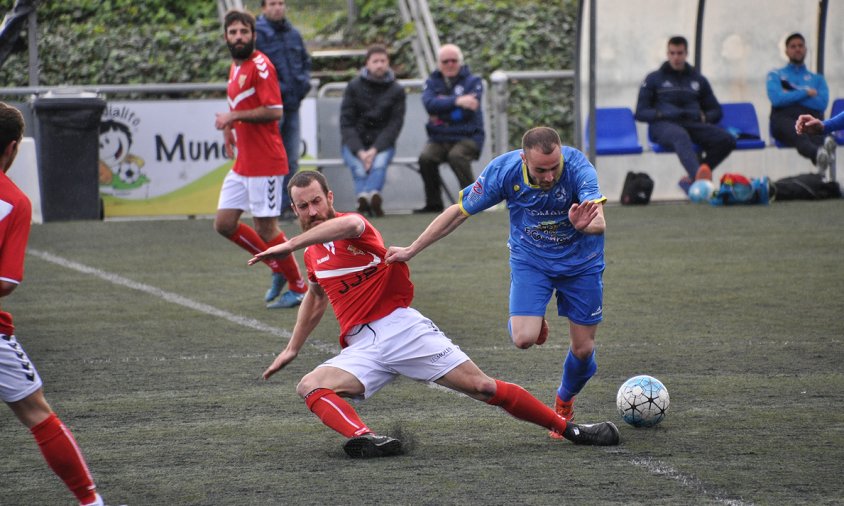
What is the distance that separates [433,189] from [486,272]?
16.2ft

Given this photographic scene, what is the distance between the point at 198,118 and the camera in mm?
16328

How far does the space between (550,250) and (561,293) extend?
0.21 m

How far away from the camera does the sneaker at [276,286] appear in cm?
957

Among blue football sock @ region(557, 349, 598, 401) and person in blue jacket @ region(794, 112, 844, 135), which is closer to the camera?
blue football sock @ region(557, 349, 598, 401)

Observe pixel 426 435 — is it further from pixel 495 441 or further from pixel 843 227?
pixel 843 227

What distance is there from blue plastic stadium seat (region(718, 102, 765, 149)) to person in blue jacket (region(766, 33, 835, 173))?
0.53 metres

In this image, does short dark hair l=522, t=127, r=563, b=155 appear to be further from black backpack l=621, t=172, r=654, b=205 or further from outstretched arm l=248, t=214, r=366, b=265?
black backpack l=621, t=172, r=654, b=205

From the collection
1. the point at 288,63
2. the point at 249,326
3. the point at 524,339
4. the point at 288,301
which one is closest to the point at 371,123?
the point at 288,63

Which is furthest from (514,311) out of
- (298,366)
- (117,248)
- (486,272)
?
(117,248)

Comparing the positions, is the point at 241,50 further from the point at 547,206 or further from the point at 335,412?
the point at 335,412

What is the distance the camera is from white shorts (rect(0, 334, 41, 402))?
429 cm

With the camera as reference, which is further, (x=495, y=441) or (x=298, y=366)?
(x=298, y=366)

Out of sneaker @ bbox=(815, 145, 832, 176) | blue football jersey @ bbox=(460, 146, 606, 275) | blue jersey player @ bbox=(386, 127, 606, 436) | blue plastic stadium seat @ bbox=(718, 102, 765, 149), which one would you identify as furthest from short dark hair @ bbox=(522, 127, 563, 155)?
blue plastic stadium seat @ bbox=(718, 102, 765, 149)

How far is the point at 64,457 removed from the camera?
4348 mm
